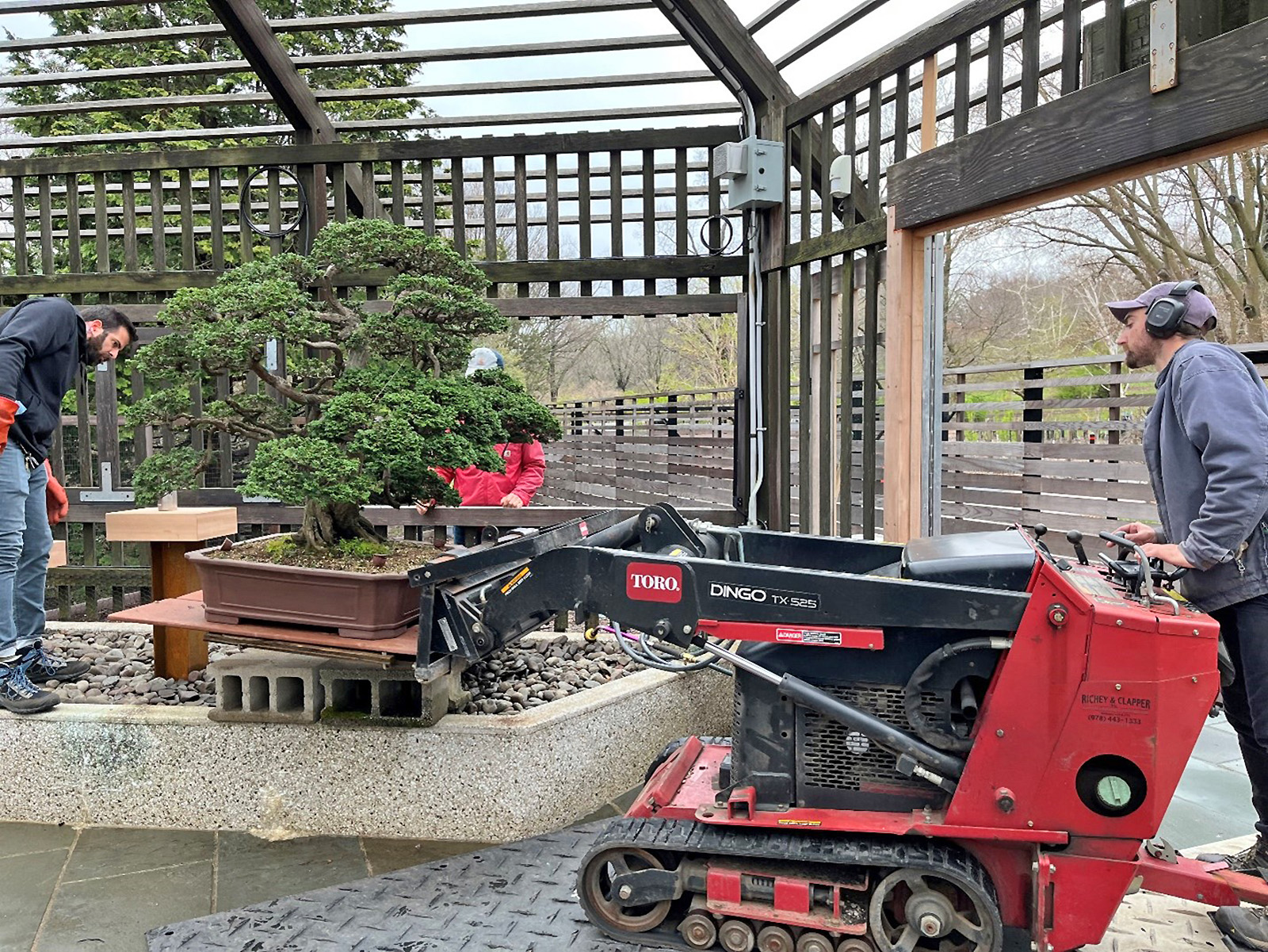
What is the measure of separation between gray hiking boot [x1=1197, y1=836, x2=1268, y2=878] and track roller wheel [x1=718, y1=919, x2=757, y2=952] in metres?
1.42

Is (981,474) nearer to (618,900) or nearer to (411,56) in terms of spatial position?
(411,56)

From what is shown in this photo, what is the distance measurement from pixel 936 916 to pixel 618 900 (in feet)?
2.74

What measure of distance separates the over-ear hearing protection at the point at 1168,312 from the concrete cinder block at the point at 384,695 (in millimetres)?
2695

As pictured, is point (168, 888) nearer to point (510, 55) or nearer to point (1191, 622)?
point (1191, 622)

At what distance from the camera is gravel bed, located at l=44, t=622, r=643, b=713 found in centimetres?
392

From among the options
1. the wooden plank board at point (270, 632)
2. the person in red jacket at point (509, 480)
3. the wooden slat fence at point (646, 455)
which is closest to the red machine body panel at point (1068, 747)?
the wooden plank board at point (270, 632)

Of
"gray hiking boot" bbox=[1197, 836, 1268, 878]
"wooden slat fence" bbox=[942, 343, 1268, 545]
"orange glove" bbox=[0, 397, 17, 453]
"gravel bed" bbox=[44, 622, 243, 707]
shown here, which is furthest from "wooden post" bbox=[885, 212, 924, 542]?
"wooden slat fence" bbox=[942, 343, 1268, 545]

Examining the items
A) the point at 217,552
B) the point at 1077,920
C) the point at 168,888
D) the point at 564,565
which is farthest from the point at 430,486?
the point at 1077,920

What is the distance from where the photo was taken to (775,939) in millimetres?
2305

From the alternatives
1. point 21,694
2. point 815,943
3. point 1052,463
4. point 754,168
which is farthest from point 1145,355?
point 1052,463

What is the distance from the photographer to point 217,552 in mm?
3557

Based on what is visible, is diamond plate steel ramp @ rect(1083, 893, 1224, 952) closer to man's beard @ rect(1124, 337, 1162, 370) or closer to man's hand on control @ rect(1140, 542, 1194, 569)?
man's hand on control @ rect(1140, 542, 1194, 569)

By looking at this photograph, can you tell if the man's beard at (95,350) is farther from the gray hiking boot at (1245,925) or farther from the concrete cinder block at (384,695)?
the gray hiking boot at (1245,925)

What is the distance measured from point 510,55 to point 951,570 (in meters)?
4.23
